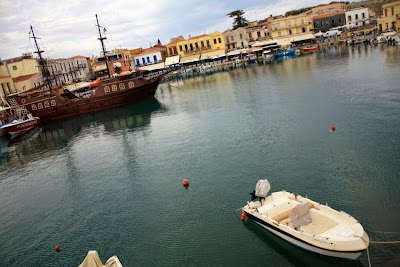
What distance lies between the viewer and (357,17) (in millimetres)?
106000

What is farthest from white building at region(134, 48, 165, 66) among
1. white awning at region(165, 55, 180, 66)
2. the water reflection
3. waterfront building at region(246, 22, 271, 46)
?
the water reflection

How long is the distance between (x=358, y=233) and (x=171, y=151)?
63.2 ft

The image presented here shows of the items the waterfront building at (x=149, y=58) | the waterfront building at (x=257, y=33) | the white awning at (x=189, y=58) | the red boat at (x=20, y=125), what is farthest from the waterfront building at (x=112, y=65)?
the waterfront building at (x=257, y=33)

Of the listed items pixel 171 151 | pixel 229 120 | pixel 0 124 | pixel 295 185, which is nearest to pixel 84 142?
pixel 171 151

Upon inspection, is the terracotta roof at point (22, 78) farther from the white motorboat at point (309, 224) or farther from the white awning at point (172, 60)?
the white motorboat at point (309, 224)

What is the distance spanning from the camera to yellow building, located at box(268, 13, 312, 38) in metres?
102

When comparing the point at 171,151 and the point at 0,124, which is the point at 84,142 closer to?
the point at 171,151

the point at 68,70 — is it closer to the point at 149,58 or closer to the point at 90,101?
the point at 149,58

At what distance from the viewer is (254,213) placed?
49.1 feet

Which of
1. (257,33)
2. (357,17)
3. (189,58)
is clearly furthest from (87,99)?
(357,17)

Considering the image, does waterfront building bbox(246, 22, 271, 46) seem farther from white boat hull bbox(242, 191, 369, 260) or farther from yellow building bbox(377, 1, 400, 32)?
white boat hull bbox(242, 191, 369, 260)

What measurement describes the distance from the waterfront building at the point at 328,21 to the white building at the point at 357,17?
1.82 metres

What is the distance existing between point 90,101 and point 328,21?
3402 inches

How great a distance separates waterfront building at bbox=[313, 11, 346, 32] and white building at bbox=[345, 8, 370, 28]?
182cm
